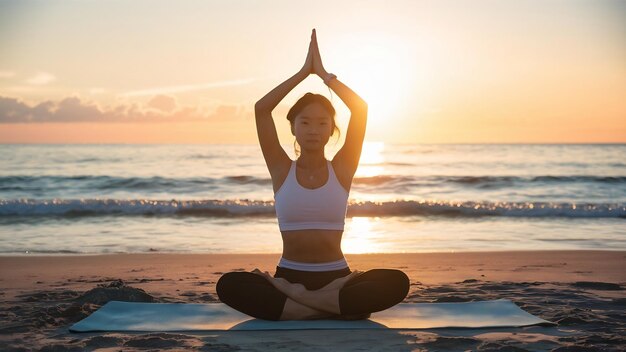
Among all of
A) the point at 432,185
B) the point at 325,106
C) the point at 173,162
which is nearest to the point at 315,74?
the point at 325,106

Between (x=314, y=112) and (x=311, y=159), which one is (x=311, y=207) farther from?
(x=314, y=112)

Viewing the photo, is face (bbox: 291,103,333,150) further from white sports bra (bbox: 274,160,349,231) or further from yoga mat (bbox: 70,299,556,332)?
yoga mat (bbox: 70,299,556,332)

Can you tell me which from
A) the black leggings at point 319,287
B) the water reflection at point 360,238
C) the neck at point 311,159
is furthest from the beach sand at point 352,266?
the neck at point 311,159

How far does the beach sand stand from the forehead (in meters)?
1.40

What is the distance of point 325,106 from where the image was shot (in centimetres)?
526

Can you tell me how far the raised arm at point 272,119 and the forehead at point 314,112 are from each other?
0.57 ft

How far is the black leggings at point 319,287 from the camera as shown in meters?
5.07

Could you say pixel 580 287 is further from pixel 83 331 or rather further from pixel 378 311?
pixel 83 331

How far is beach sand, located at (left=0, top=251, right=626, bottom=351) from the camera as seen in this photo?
461cm

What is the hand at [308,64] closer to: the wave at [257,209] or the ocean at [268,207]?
the ocean at [268,207]

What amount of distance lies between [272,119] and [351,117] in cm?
53

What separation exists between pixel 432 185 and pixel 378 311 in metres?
20.2

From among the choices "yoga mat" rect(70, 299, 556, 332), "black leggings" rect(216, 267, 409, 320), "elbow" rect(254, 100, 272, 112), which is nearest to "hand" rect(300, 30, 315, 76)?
"elbow" rect(254, 100, 272, 112)

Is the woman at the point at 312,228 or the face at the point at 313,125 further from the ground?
the face at the point at 313,125
